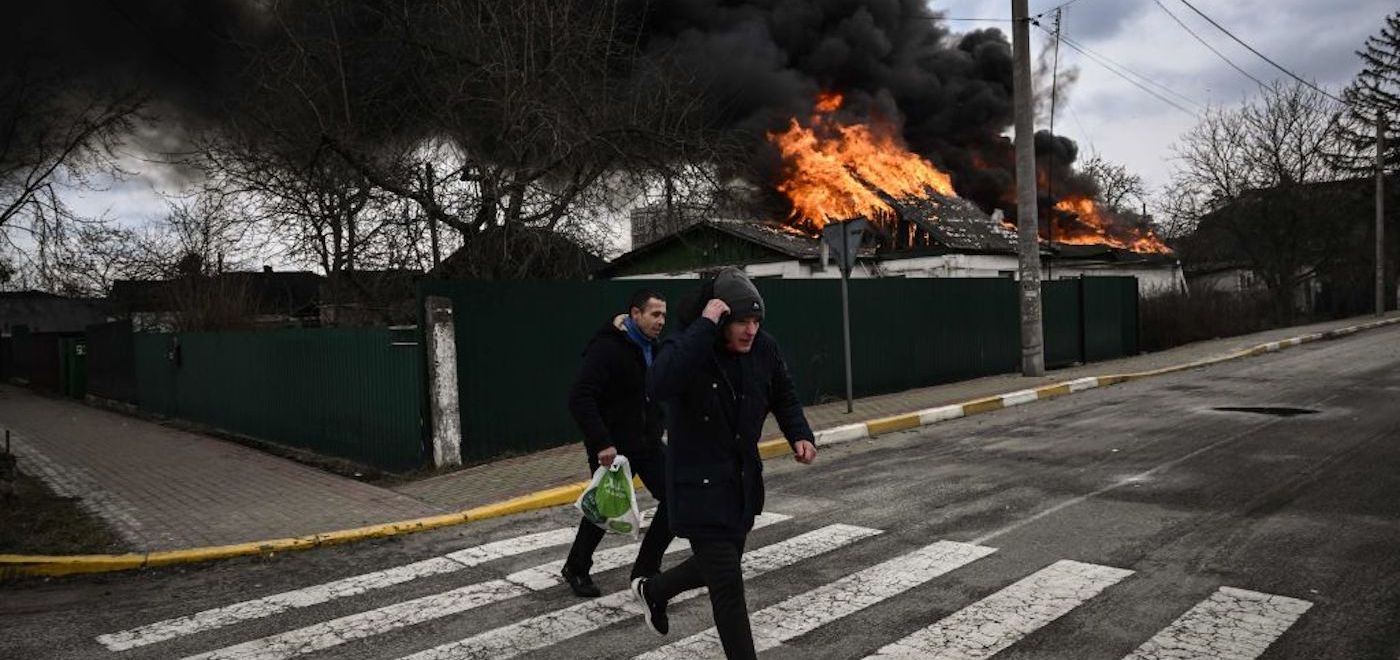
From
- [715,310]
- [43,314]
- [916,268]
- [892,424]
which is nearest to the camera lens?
[715,310]

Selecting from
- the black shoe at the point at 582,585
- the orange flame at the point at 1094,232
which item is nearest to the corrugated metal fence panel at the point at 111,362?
the black shoe at the point at 582,585

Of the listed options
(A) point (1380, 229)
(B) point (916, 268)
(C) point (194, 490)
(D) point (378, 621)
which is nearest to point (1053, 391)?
(B) point (916, 268)

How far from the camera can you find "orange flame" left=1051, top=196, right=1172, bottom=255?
31.9m

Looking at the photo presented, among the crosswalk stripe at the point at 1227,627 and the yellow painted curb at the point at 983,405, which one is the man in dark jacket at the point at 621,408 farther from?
the yellow painted curb at the point at 983,405

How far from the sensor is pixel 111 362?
1967 centimetres

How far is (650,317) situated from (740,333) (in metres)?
1.34

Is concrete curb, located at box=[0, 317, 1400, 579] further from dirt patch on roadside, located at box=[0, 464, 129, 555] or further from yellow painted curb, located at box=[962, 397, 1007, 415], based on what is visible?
yellow painted curb, located at box=[962, 397, 1007, 415]

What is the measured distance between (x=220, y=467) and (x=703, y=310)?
888 cm

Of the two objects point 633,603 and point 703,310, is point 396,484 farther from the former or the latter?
point 703,310

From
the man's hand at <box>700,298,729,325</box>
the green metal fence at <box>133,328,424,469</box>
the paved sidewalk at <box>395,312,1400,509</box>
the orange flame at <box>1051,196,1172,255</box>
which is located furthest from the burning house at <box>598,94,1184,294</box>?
the man's hand at <box>700,298,729,325</box>

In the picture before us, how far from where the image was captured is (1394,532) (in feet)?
16.9

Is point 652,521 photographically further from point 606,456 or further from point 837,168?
point 837,168

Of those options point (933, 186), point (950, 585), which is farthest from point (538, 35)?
point (933, 186)

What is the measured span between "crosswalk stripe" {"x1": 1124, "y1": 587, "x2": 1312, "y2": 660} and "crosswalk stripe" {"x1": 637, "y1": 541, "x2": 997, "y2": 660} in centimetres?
122
